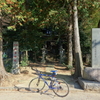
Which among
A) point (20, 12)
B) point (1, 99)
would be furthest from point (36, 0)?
point (1, 99)

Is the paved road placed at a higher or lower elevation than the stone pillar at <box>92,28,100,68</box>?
lower

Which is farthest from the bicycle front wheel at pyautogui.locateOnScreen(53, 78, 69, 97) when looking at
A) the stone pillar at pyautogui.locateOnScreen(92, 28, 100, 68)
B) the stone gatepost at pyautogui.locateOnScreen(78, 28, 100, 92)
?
the stone pillar at pyautogui.locateOnScreen(92, 28, 100, 68)

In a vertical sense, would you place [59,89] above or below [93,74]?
below

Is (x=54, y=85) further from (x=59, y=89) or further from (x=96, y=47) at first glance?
(x=96, y=47)

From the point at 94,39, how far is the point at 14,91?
179 inches

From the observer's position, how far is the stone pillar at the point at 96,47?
19.8 ft

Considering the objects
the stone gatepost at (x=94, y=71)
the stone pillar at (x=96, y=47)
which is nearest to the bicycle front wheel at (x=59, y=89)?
the stone gatepost at (x=94, y=71)

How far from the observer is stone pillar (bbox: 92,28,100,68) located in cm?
604

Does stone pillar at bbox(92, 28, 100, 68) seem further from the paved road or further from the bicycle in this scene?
the bicycle

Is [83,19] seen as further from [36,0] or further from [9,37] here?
[9,37]

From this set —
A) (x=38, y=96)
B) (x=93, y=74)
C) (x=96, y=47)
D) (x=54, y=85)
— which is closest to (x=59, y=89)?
(x=54, y=85)

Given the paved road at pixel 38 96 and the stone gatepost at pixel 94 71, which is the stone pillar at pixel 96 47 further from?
the paved road at pixel 38 96

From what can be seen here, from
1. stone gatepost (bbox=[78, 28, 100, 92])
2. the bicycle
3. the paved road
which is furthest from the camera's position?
stone gatepost (bbox=[78, 28, 100, 92])

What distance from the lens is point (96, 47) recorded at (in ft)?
19.9
